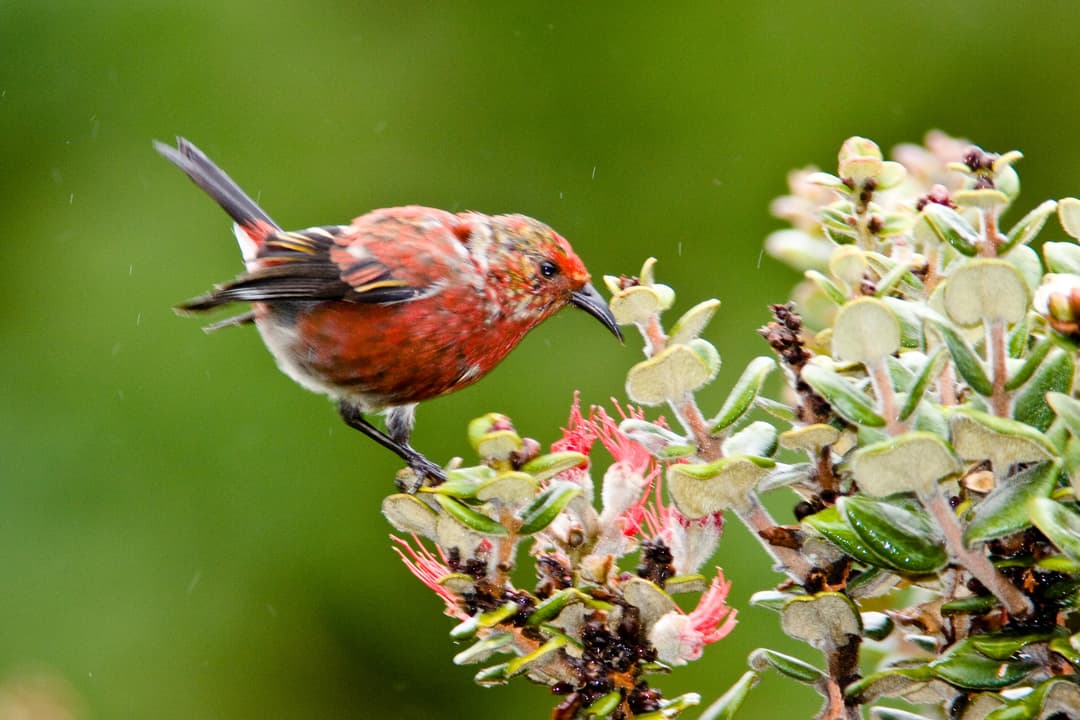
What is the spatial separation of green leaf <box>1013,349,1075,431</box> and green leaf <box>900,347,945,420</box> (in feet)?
0.33

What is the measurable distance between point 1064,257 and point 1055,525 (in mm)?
401

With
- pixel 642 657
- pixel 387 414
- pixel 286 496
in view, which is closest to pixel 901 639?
pixel 642 657

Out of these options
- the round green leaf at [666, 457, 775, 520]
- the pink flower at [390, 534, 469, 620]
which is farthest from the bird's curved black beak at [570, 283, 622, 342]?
the round green leaf at [666, 457, 775, 520]

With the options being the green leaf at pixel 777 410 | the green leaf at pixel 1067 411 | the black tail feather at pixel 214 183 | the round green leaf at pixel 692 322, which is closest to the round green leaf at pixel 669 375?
the round green leaf at pixel 692 322

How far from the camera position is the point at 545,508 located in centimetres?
149

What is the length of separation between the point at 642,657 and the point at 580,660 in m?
0.07

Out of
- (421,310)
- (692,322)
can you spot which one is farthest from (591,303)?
(692,322)

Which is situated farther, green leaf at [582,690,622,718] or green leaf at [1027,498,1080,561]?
green leaf at [582,690,622,718]

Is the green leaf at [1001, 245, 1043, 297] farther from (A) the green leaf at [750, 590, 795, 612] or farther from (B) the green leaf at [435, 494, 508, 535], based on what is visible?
(B) the green leaf at [435, 494, 508, 535]

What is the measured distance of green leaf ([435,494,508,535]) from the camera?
1.47 m

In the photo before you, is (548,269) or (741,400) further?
(548,269)

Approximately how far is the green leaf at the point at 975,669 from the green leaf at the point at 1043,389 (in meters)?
0.24

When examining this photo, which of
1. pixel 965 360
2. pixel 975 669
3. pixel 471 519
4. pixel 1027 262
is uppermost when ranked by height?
pixel 1027 262

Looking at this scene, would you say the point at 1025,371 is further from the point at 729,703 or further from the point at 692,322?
the point at 729,703
